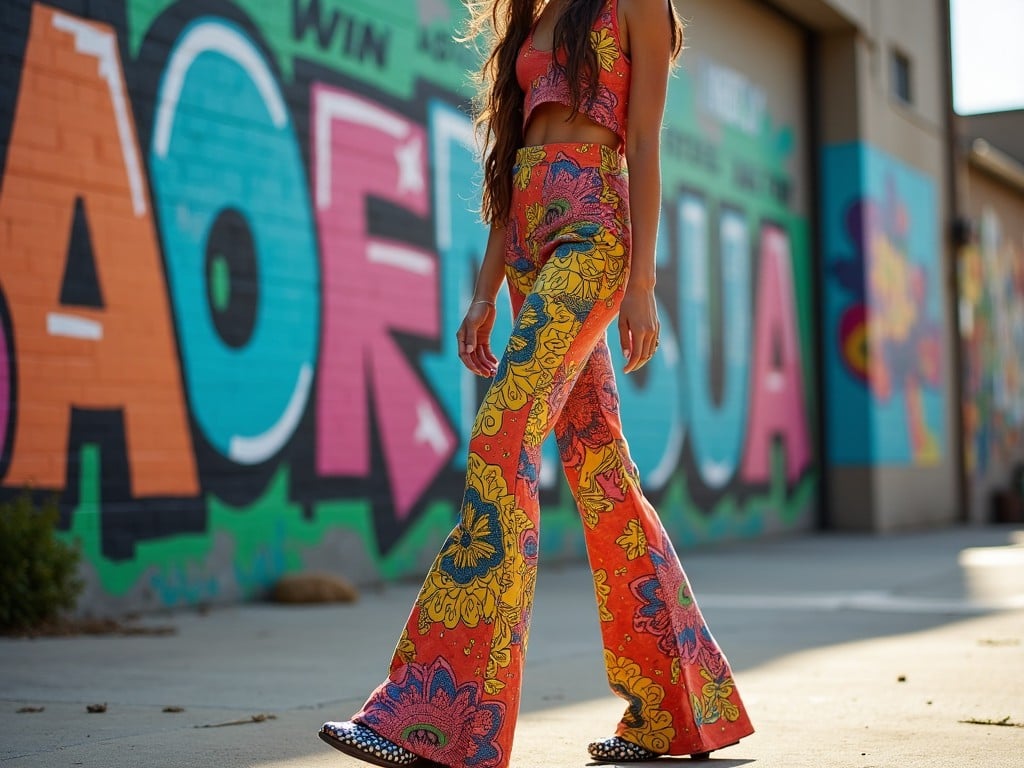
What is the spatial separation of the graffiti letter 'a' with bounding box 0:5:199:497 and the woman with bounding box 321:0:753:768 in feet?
11.6

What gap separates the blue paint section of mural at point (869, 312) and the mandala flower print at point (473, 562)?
44.7 ft

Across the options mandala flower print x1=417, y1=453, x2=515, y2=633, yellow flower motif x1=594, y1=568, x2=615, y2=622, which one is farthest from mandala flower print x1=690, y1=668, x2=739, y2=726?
mandala flower print x1=417, y1=453, x2=515, y2=633

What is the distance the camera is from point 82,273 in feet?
21.7

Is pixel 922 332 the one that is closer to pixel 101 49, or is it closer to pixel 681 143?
pixel 681 143

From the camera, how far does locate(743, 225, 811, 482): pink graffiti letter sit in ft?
48.6

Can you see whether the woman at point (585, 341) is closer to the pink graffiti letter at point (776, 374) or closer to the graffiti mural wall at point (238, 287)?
the graffiti mural wall at point (238, 287)

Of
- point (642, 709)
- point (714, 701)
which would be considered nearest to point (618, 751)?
point (642, 709)

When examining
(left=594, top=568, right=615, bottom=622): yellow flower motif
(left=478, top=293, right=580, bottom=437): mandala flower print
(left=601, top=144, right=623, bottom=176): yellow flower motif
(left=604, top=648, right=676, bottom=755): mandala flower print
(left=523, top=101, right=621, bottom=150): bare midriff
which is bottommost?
(left=604, top=648, right=676, bottom=755): mandala flower print

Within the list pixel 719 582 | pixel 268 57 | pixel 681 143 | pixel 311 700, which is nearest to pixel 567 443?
pixel 311 700

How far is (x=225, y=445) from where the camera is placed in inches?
296

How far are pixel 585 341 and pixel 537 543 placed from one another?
477mm

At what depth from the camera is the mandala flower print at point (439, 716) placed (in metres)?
2.72

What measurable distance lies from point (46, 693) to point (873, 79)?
569 inches

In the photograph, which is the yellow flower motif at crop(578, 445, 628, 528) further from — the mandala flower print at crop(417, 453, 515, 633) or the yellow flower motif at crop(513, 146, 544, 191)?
the yellow flower motif at crop(513, 146, 544, 191)
